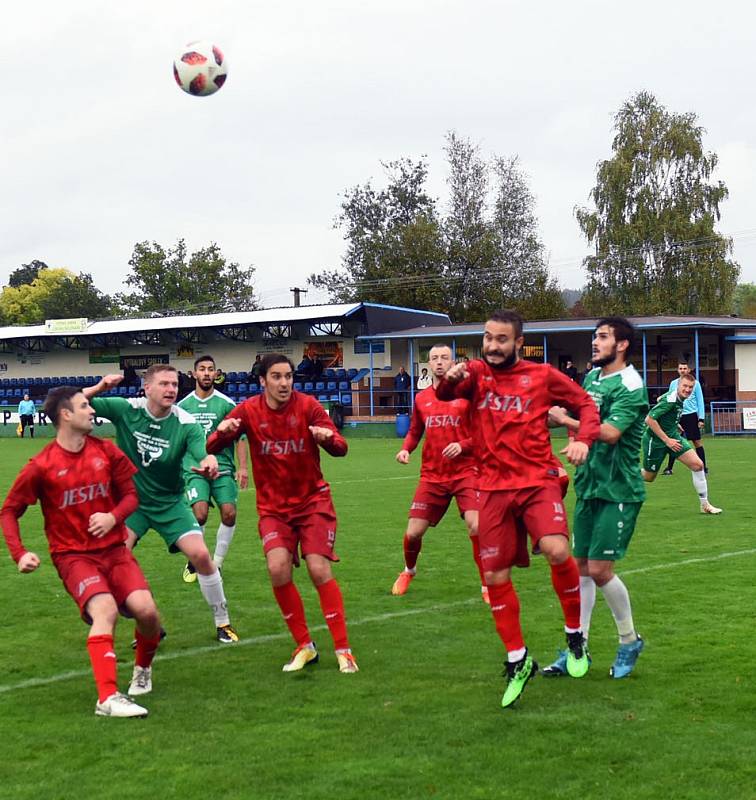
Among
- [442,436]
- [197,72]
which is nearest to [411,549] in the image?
[442,436]

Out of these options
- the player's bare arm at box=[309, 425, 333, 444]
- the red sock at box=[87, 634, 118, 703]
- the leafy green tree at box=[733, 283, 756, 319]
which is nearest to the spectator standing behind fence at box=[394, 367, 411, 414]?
the player's bare arm at box=[309, 425, 333, 444]

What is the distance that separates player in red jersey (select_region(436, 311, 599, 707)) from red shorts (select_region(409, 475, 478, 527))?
2.91 metres

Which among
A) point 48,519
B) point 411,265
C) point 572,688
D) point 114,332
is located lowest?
point 572,688

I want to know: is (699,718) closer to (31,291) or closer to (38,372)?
(38,372)

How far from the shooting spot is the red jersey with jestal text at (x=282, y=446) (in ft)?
23.2

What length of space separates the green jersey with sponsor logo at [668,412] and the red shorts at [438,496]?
18.9ft

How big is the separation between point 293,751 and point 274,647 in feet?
7.67

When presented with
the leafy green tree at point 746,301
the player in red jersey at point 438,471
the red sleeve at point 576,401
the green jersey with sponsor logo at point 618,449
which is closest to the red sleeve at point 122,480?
the red sleeve at point 576,401

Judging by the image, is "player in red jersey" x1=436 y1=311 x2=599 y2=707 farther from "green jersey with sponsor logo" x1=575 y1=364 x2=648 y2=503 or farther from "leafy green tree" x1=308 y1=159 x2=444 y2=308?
"leafy green tree" x1=308 y1=159 x2=444 y2=308

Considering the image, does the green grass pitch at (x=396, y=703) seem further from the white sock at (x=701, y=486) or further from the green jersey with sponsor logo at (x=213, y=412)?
the white sock at (x=701, y=486)

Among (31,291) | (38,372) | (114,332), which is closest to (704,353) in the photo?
(114,332)

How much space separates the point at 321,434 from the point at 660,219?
4939 cm

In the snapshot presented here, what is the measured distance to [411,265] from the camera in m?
62.6

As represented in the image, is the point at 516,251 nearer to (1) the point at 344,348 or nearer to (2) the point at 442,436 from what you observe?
(1) the point at 344,348
